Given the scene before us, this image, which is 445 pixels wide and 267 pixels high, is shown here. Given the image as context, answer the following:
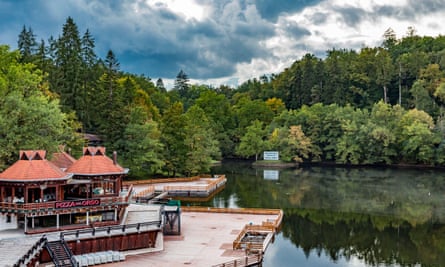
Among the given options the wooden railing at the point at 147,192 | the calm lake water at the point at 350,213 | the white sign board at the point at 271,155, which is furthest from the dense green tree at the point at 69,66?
the white sign board at the point at 271,155

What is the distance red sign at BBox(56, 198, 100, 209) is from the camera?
83.2 ft

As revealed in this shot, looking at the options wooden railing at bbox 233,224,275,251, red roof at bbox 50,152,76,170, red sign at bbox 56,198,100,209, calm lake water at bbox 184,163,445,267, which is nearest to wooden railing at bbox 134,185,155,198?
calm lake water at bbox 184,163,445,267

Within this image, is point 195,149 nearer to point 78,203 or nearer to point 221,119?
point 78,203

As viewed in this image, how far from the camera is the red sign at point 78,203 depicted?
25.4 m

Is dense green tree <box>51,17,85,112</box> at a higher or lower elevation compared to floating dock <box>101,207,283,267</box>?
higher

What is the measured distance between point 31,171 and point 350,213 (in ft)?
85.2

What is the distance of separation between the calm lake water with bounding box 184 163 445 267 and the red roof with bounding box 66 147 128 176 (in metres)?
10.7

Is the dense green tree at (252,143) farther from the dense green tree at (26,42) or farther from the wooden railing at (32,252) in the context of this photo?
the wooden railing at (32,252)

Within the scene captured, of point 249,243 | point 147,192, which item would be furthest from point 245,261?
point 147,192

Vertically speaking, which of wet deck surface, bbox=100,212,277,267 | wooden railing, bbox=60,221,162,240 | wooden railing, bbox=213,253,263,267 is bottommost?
wooden railing, bbox=213,253,263,267

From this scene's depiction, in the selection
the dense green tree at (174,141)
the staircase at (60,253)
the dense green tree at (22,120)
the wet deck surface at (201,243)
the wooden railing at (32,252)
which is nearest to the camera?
the wooden railing at (32,252)

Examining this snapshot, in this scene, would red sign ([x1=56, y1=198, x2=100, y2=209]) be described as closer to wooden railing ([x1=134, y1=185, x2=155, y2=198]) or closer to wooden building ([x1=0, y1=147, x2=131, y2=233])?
wooden building ([x1=0, y1=147, x2=131, y2=233])

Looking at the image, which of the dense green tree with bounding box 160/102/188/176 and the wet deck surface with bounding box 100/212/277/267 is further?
the dense green tree with bounding box 160/102/188/176

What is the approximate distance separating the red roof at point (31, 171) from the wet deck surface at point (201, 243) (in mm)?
5853
